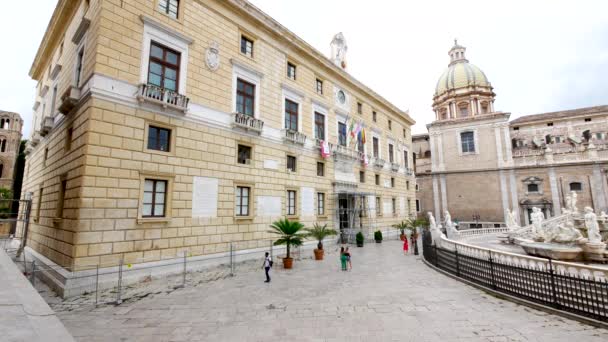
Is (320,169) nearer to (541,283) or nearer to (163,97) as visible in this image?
(163,97)

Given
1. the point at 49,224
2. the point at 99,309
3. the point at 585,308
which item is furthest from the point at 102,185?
the point at 585,308

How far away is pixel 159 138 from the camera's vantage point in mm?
11641

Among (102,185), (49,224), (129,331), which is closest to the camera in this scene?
(129,331)

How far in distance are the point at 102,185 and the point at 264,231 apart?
763cm

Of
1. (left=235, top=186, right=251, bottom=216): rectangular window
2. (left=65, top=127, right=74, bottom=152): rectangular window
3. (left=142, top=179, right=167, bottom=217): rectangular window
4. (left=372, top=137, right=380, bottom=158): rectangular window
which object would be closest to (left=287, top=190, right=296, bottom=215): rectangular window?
(left=235, top=186, right=251, bottom=216): rectangular window

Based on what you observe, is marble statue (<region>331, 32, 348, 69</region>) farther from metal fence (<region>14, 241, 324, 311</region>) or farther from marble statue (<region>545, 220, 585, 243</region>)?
marble statue (<region>545, 220, 585, 243</region>)

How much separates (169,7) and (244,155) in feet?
24.4

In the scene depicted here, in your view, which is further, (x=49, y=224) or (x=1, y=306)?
(x=49, y=224)

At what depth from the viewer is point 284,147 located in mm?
16844

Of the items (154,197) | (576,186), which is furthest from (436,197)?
(154,197)

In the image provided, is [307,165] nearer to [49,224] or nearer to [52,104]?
[49,224]

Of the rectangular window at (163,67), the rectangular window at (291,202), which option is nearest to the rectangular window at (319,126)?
the rectangular window at (291,202)

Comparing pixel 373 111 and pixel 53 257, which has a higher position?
pixel 373 111

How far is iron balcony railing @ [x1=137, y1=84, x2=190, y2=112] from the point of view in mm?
10898
